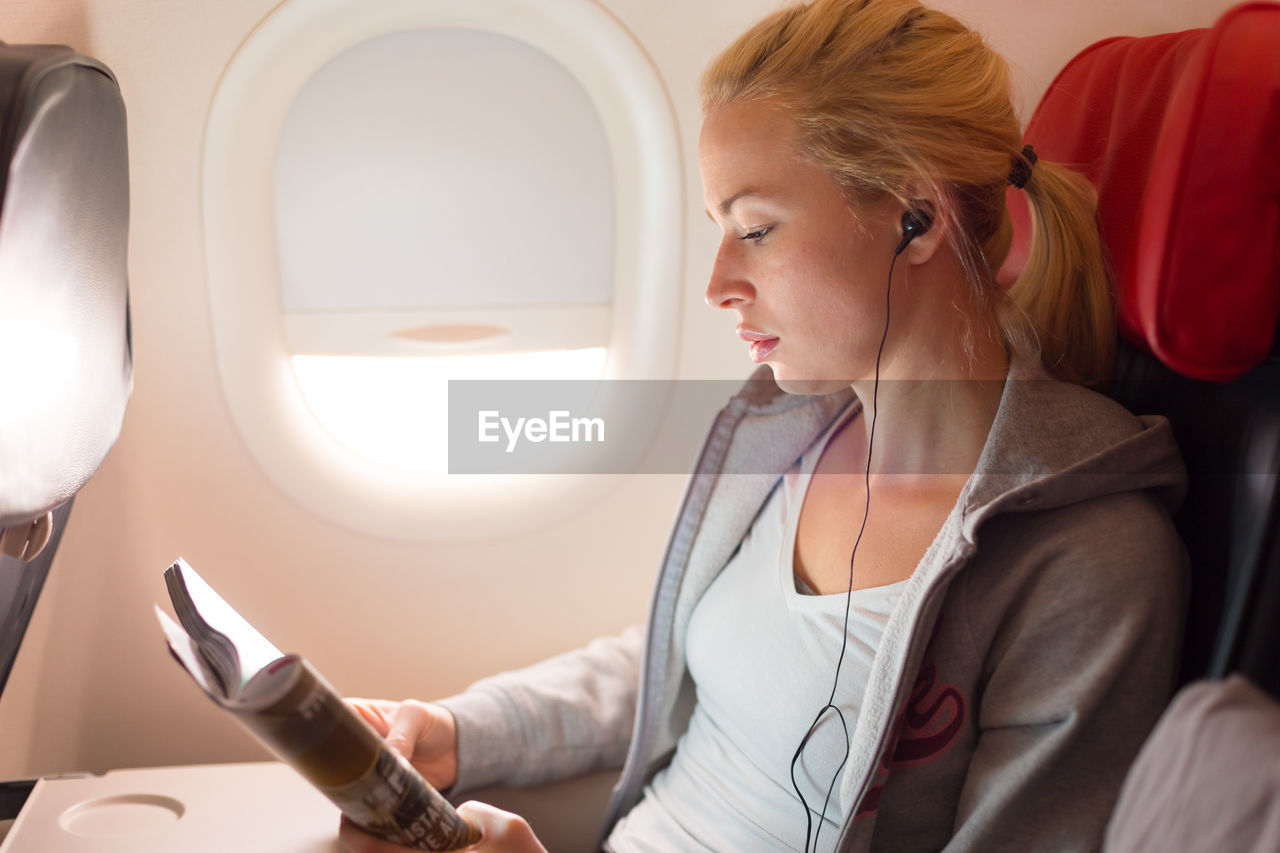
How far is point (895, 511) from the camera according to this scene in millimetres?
1096

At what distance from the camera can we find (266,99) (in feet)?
A: 4.45

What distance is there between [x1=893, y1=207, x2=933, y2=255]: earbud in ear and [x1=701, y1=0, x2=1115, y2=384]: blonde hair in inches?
0.8

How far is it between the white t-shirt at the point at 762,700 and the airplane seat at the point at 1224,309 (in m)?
0.30

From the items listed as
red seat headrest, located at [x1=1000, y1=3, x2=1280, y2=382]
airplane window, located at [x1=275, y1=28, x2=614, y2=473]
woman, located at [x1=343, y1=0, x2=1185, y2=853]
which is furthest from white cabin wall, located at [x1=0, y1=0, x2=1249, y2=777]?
red seat headrest, located at [x1=1000, y1=3, x2=1280, y2=382]

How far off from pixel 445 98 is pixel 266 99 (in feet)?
0.80

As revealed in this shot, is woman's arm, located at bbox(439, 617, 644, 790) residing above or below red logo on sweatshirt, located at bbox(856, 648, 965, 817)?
below

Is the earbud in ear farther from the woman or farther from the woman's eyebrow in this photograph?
the woman's eyebrow

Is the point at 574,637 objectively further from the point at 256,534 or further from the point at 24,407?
the point at 24,407

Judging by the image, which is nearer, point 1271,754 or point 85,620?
point 1271,754

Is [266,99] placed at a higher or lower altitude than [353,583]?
higher

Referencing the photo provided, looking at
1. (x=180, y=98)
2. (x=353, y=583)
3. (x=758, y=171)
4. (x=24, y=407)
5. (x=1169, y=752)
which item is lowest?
(x=353, y=583)

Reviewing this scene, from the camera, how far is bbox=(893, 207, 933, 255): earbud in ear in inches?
39.9

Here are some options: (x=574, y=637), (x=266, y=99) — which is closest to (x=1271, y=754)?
(x=574, y=637)

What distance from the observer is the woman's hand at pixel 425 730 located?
3.95 feet
